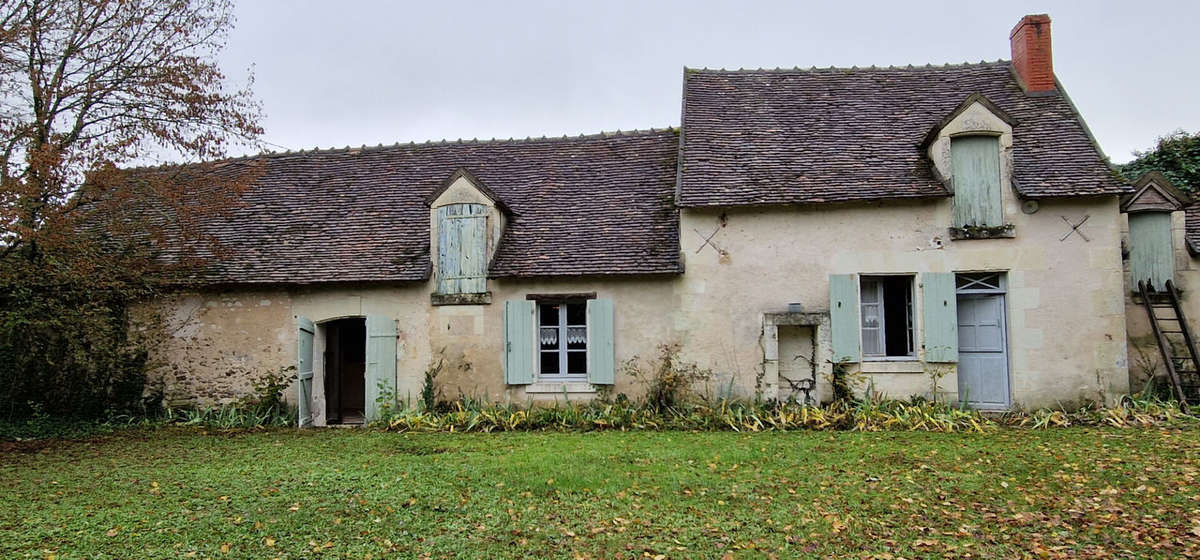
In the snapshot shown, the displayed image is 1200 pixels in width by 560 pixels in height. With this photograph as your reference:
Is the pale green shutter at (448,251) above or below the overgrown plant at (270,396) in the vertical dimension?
above

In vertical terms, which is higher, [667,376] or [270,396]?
[667,376]

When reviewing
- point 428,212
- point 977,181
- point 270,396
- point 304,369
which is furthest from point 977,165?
point 270,396

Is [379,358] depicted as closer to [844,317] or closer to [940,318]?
[844,317]

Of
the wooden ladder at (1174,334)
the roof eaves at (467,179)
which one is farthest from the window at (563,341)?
the wooden ladder at (1174,334)

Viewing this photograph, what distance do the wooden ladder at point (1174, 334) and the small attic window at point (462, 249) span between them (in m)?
10.4

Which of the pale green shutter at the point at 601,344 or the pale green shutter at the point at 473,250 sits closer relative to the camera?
the pale green shutter at the point at 601,344

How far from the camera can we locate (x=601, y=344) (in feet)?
39.2

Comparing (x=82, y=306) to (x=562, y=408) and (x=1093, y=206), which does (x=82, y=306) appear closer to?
(x=562, y=408)

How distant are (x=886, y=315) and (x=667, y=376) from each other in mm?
3641

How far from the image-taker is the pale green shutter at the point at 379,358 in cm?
1234

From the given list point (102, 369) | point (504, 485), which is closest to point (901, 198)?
point (504, 485)

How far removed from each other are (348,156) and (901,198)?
11.1m

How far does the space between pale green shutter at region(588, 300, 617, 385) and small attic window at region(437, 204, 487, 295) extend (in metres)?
1.91

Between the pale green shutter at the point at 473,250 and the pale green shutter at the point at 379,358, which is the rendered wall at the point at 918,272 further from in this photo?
the pale green shutter at the point at 379,358
